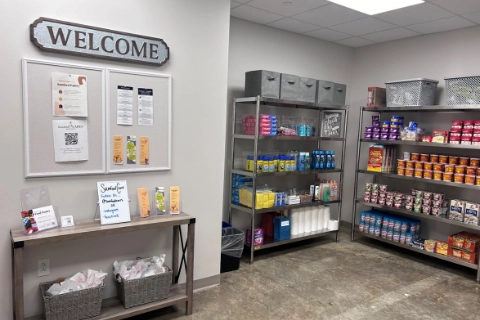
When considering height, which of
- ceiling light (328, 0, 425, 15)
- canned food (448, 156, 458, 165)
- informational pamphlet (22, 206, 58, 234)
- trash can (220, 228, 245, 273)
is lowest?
trash can (220, 228, 245, 273)

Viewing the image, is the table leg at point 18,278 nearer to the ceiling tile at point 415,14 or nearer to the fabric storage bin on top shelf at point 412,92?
the ceiling tile at point 415,14

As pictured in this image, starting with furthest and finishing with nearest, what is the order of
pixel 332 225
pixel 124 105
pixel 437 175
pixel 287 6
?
pixel 332 225, pixel 437 175, pixel 287 6, pixel 124 105

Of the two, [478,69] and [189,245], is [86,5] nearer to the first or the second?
[189,245]

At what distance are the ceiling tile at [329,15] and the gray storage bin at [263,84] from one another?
77 cm

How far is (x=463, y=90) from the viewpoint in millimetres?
3738

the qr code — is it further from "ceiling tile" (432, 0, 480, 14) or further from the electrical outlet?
"ceiling tile" (432, 0, 480, 14)

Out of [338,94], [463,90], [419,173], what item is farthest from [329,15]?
[419,173]

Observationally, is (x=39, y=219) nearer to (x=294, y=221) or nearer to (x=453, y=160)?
(x=294, y=221)

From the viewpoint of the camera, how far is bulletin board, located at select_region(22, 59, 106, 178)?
7.57 feet

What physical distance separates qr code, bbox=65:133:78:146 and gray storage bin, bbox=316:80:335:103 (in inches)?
112

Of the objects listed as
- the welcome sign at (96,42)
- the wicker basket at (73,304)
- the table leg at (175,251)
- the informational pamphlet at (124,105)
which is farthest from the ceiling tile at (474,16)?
the wicker basket at (73,304)

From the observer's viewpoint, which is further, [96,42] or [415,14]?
[415,14]

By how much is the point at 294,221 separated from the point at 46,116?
3.05 metres

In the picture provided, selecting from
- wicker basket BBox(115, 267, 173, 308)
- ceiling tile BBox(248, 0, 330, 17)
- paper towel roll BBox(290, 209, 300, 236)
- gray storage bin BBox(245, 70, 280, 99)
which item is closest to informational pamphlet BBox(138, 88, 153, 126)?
wicker basket BBox(115, 267, 173, 308)
